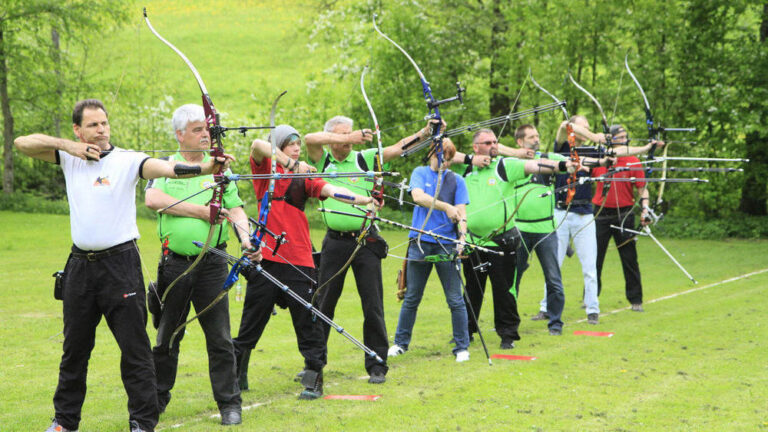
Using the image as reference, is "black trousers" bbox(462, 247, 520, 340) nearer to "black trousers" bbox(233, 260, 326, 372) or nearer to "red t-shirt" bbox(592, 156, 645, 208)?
"black trousers" bbox(233, 260, 326, 372)

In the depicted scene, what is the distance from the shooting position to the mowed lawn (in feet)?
16.2

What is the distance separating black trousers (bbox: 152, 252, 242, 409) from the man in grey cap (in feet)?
1.51

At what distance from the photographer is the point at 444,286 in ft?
22.8

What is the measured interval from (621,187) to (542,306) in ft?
5.50

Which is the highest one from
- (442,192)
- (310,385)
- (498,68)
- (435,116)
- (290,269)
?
(498,68)

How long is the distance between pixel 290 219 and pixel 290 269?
339 mm

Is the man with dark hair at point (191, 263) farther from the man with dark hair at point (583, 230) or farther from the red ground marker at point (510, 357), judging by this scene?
the man with dark hair at point (583, 230)

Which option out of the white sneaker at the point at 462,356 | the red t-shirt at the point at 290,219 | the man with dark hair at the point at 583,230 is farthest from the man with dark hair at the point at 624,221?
the red t-shirt at the point at 290,219

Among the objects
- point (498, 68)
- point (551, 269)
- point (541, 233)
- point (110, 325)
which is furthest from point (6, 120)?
point (110, 325)

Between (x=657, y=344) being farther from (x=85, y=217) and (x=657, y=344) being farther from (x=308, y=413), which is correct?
(x=85, y=217)

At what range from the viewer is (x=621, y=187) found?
952cm

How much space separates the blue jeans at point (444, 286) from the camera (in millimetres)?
6844

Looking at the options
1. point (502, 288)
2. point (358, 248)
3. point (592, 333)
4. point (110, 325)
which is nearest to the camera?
point (110, 325)

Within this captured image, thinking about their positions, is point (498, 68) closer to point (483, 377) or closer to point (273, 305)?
point (483, 377)
